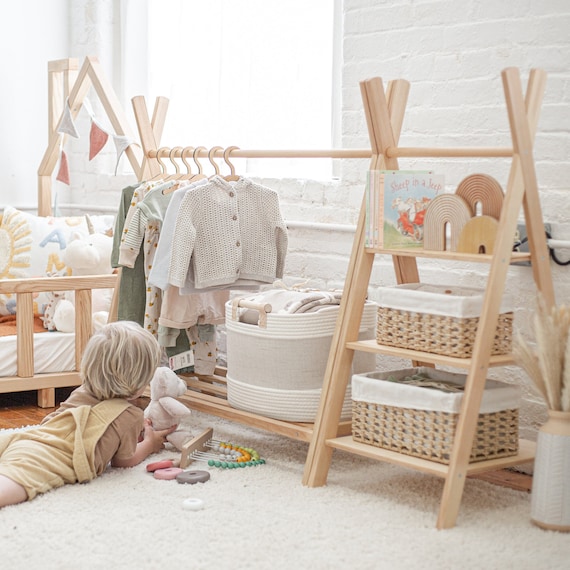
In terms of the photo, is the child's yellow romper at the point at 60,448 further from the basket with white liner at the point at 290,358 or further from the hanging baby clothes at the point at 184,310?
the hanging baby clothes at the point at 184,310

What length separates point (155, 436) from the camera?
2807mm

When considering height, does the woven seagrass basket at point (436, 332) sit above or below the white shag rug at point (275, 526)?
above

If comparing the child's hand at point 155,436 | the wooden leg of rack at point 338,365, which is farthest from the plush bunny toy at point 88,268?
the wooden leg of rack at point 338,365

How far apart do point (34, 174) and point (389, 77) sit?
230 centimetres

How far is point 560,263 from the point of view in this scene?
101 inches

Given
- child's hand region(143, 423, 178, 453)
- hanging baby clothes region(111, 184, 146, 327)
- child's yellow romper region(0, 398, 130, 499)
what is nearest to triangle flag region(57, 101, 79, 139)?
hanging baby clothes region(111, 184, 146, 327)

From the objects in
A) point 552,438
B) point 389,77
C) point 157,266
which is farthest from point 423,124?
point 552,438

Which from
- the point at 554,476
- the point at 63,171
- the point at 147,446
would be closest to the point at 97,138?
the point at 63,171

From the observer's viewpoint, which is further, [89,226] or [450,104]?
[89,226]

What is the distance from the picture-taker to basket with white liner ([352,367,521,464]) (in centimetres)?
227

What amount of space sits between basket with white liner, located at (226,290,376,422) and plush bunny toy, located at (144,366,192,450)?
8.9 inches

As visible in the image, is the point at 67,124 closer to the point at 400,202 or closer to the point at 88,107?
the point at 88,107

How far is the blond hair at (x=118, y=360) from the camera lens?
2.54 m

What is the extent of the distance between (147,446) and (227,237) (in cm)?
69
